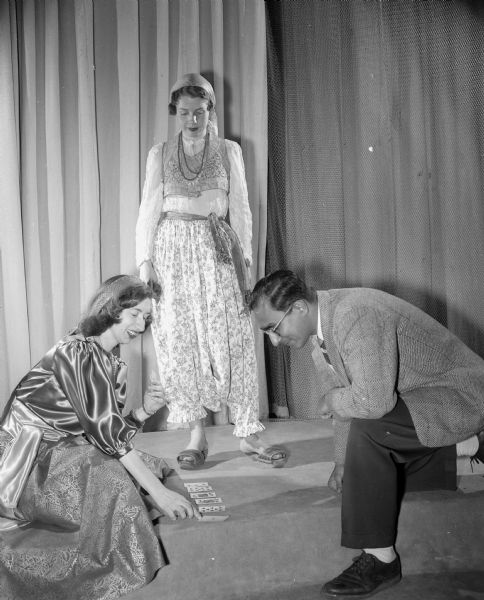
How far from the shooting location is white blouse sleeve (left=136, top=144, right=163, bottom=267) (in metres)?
3.24

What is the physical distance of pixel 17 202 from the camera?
3.60 m

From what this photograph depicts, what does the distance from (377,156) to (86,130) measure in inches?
64.1

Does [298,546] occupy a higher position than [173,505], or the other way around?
[173,505]

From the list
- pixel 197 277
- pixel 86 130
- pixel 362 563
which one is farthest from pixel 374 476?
pixel 86 130

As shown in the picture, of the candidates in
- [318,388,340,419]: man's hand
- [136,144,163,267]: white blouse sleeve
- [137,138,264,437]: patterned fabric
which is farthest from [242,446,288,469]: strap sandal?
[136,144,163,267]: white blouse sleeve

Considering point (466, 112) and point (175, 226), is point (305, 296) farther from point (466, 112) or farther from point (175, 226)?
point (466, 112)

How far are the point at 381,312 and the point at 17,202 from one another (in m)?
2.09

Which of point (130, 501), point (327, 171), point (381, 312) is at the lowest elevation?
point (130, 501)

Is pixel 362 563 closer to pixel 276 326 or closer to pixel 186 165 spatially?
pixel 276 326

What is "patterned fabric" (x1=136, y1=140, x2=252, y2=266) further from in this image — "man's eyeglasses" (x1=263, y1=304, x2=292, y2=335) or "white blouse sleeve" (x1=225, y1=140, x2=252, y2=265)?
"man's eyeglasses" (x1=263, y1=304, x2=292, y2=335)

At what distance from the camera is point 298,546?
2402mm

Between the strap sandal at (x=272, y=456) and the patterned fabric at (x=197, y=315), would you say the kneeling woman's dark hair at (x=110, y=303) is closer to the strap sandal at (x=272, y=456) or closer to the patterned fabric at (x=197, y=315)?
the patterned fabric at (x=197, y=315)

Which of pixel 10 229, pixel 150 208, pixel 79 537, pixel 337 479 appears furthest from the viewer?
pixel 10 229

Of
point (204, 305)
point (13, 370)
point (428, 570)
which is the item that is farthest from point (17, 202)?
point (428, 570)
